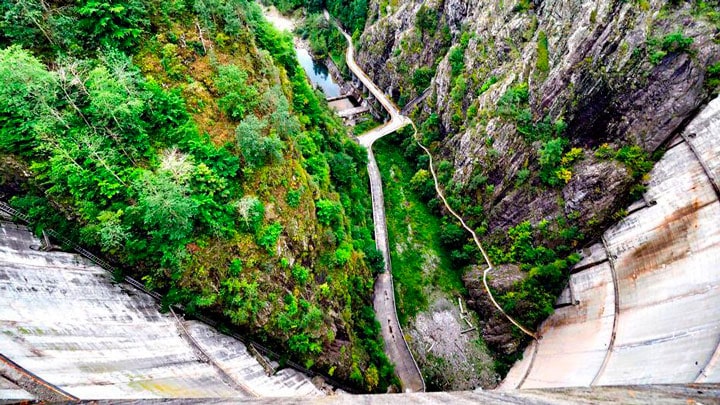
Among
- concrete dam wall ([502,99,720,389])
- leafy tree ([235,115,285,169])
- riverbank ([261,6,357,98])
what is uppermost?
riverbank ([261,6,357,98])

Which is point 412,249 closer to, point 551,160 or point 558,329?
point 558,329

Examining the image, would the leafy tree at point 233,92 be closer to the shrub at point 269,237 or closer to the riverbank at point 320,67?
the shrub at point 269,237

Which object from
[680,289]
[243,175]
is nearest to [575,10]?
[680,289]

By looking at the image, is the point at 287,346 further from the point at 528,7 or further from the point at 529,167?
the point at 528,7

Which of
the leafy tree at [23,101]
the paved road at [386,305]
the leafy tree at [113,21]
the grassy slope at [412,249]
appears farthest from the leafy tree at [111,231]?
the grassy slope at [412,249]

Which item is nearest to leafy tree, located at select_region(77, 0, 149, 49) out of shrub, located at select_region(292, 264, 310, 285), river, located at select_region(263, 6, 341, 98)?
shrub, located at select_region(292, 264, 310, 285)

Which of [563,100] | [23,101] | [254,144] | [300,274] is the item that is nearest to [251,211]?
[254,144]

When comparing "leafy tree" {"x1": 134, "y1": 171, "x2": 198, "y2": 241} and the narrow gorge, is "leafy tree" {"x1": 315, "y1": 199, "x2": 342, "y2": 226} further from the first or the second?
"leafy tree" {"x1": 134, "y1": 171, "x2": 198, "y2": 241}
